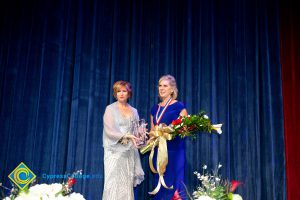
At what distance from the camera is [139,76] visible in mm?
5531

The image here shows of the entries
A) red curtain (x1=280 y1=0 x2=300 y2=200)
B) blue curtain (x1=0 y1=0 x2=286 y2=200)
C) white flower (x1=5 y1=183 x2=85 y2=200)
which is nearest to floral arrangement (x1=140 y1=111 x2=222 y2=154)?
blue curtain (x1=0 y1=0 x2=286 y2=200)

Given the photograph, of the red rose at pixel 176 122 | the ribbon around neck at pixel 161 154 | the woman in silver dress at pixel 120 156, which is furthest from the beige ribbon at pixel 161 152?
the woman in silver dress at pixel 120 156

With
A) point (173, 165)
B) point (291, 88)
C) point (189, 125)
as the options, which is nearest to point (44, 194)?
point (189, 125)

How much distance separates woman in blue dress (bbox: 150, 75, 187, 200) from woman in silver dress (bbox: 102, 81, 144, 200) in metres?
0.31

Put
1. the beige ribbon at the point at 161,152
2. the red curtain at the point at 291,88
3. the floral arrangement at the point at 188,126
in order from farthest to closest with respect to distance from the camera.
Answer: the red curtain at the point at 291,88 < the beige ribbon at the point at 161,152 < the floral arrangement at the point at 188,126

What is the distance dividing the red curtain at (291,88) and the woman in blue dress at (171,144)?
2.07 meters

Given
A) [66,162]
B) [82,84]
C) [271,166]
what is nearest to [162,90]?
[82,84]

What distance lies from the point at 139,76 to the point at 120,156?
1685mm

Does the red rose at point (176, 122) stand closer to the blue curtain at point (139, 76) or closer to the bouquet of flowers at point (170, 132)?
the bouquet of flowers at point (170, 132)

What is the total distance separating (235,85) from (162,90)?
5.34ft

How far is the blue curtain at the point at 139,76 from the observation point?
5.23 metres

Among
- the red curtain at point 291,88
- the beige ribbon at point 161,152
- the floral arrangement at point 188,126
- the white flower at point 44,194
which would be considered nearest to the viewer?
the white flower at point 44,194

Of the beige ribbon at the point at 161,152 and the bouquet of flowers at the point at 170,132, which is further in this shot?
the beige ribbon at the point at 161,152

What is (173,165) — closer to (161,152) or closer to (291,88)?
(161,152)
